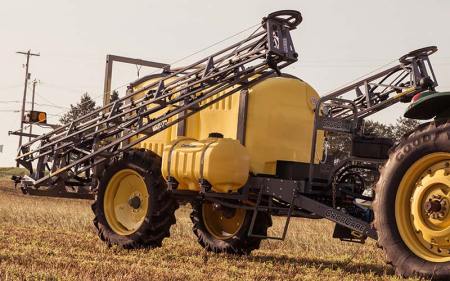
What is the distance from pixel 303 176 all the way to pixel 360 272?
5.59 ft

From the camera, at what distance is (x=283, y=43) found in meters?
8.69

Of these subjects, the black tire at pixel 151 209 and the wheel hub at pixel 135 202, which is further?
the wheel hub at pixel 135 202

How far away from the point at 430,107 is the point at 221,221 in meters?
4.89

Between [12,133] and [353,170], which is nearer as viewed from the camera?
[353,170]

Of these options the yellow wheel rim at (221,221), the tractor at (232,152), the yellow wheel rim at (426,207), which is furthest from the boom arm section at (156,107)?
the yellow wheel rim at (426,207)

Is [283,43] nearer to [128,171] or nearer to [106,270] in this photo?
[128,171]

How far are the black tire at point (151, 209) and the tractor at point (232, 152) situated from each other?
15 mm

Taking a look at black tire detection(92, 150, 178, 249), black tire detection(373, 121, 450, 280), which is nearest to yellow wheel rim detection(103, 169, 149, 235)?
black tire detection(92, 150, 178, 249)

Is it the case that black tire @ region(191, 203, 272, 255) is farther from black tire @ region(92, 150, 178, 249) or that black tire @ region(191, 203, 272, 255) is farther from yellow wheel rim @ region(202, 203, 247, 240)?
black tire @ region(92, 150, 178, 249)

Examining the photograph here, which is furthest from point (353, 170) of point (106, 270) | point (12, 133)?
point (12, 133)

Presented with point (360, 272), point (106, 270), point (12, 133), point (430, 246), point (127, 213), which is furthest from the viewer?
point (12, 133)

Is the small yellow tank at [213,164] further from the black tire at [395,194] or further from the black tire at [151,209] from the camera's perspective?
the black tire at [395,194]

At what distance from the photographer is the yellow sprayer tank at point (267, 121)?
9.12 m

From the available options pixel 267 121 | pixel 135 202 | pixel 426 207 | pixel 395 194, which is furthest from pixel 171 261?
pixel 426 207
